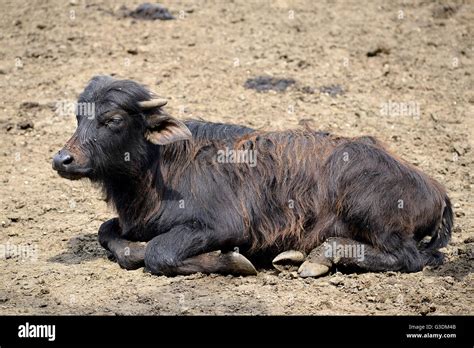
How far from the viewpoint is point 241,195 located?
353 inches

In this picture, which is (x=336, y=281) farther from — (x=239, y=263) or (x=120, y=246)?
(x=120, y=246)

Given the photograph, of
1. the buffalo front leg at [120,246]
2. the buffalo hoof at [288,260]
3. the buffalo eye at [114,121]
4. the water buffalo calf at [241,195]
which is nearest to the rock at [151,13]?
the water buffalo calf at [241,195]

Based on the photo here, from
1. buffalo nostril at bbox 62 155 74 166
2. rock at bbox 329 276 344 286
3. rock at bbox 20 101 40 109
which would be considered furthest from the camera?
rock at bbox 20 101 40 109

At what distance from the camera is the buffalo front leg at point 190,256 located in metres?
8.55

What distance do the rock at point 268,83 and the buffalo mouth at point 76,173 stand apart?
16.1 feet

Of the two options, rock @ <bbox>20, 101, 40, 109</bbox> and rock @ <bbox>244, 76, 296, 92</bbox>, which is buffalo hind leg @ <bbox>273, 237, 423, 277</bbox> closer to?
rock @ <bbox>244, 76, 296, 92</bbox>

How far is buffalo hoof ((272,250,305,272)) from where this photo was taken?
8.84 metres

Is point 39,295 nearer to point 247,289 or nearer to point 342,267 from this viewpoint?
point 247,289

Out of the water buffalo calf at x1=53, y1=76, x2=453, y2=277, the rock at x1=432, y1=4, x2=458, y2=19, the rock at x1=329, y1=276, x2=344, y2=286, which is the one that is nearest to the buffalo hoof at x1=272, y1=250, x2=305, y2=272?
the water buffalo calf at x1=53, y1=76, x2=453, y2=277

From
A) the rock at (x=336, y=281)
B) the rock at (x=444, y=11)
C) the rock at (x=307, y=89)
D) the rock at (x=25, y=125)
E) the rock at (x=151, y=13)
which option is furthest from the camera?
the rock at (x=444, y=11)

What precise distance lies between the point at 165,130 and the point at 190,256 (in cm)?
125

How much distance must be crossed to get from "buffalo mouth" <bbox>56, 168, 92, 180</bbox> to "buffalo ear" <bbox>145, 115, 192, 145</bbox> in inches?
27.3

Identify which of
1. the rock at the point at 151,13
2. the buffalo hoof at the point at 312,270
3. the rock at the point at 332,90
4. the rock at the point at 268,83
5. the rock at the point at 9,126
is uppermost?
the rock at the point at 151,13

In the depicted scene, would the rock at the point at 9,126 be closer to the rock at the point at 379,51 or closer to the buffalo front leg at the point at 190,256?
the buffalo front leg at the point at 190,256
